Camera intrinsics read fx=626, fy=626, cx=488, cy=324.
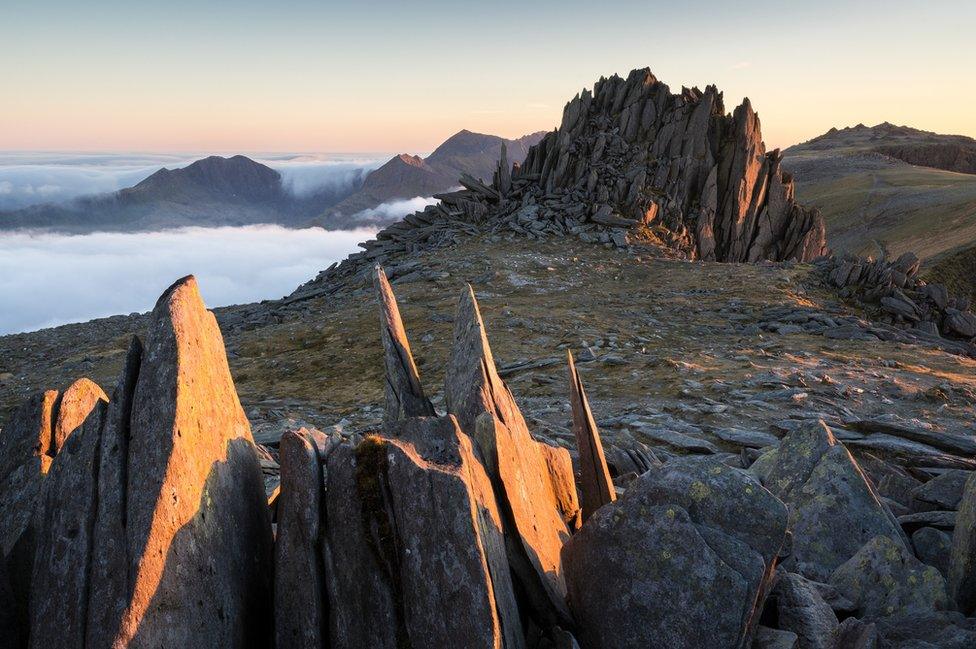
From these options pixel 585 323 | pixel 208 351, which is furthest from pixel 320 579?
pixel 585 323

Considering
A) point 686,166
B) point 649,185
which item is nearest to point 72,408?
point 649,185

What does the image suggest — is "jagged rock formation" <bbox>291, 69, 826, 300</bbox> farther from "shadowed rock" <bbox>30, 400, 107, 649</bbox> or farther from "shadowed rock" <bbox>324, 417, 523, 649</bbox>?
"shadowed rock" <bbox>324, 417, 523, 649</bbox>

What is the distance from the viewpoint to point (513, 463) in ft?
24.5

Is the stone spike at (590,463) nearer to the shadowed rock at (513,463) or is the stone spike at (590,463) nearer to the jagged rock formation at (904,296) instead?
the shadowed rock at (513,463)

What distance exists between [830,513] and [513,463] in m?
5.42

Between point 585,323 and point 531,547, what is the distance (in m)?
20.0

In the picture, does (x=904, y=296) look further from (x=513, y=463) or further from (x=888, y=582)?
(x=513, y=463)

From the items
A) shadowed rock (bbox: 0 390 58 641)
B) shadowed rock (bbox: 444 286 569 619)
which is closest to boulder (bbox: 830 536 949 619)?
shadowed rock (bbox: 444 286 569 619)

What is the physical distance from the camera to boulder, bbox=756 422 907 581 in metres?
9.20

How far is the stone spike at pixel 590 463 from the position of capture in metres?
9.33

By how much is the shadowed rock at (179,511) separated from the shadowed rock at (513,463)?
2.84 m

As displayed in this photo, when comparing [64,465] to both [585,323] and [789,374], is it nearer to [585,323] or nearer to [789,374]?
[789,374]

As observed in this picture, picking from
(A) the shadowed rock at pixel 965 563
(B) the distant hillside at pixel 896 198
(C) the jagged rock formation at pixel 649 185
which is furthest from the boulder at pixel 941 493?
(B) the distant hillside at pixel 896 198

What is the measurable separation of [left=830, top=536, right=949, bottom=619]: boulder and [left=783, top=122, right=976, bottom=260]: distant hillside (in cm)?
7839
